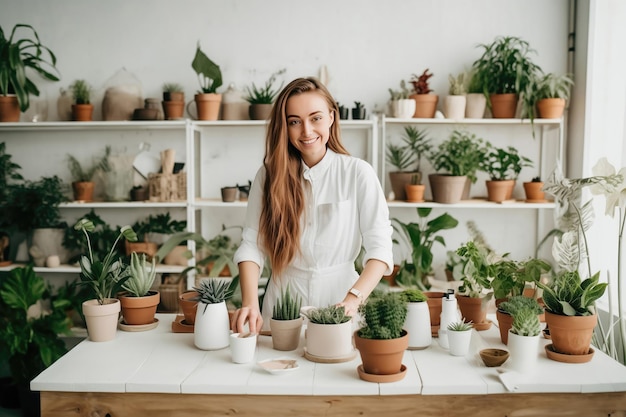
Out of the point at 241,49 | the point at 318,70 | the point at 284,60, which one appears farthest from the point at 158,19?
the point at 318,70

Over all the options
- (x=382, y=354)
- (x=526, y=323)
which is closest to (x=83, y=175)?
(x=382, y=354)

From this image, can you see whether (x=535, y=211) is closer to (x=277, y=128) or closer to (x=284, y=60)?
(x=284, y=60)

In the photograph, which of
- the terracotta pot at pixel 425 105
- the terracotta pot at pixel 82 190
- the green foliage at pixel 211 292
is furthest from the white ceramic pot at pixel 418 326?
the terracotta pot at pixel 82 190

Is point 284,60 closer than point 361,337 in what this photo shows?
No

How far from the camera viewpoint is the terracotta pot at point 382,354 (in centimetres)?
138

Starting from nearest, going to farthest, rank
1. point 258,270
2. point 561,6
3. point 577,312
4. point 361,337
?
point 361,337, point 577,312, point 258,270, point 561,6

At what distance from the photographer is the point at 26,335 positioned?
2.93m

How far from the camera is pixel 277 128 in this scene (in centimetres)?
197

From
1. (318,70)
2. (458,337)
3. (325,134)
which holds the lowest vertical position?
(458,337)

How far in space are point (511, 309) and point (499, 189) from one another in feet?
7.26

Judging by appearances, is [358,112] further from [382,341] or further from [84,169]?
[382,341]

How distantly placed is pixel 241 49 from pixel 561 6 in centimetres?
221

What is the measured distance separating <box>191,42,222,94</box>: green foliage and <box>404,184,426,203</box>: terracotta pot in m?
1.44

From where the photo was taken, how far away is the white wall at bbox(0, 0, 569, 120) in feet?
12.6
